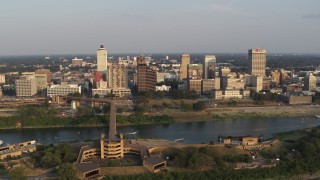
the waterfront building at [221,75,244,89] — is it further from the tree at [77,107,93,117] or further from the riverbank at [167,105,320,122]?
the tree at [77,107,93,117]

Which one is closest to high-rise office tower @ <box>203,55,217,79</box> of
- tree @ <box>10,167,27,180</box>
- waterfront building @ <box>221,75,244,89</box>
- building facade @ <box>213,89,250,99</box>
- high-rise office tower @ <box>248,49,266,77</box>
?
high-rise office tower @ <box>248,49,266,77</box>

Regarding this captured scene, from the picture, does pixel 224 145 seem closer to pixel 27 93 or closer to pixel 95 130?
pixel 95 130

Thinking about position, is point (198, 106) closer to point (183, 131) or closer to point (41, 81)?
point (183, 131)

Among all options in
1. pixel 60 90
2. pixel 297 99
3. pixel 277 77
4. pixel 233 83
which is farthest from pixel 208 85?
pixel 60 90

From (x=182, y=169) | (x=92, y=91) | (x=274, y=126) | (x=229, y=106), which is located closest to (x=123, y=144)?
(x=182, y=169)

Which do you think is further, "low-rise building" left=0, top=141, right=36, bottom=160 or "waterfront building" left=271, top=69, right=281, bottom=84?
"waterfront building" left=271, top=69, right=281, bottom=84

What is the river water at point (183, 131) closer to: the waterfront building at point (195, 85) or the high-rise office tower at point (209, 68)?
the waterfront building at point (195, 85)

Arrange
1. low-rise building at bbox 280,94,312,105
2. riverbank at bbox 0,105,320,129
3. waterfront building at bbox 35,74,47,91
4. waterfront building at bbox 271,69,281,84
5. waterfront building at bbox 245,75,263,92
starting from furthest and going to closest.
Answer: waterfront building at bbox 271,69,281,84
waterfront building at bbox 35,74,47,91
waterfront building at bbox 245,75,263,92
low-rise building at bbox 280,94,312,105
riverbank at bbox 0,105,320,129
